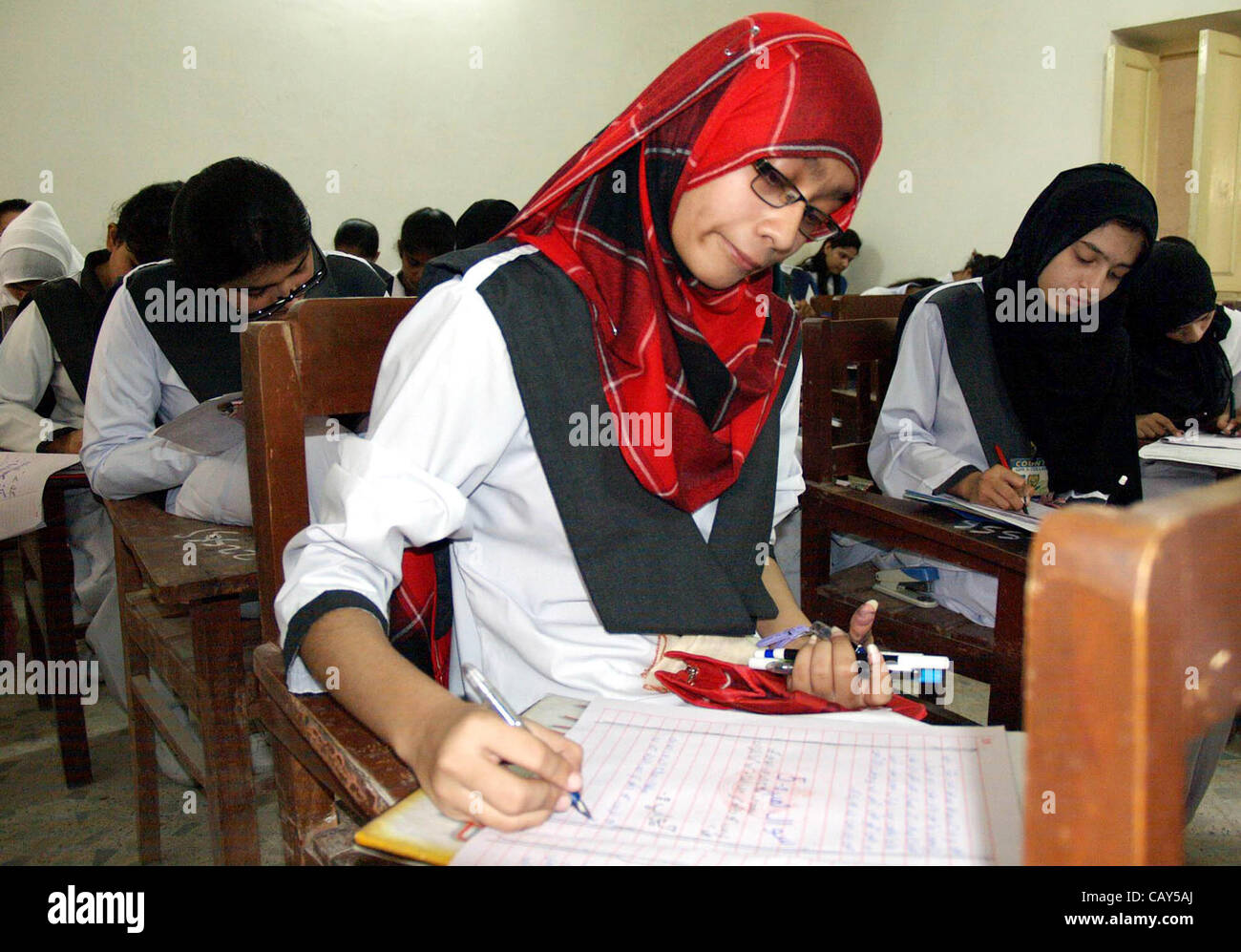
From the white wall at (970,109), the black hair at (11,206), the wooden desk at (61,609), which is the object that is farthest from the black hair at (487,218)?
the white wall at (970,109)

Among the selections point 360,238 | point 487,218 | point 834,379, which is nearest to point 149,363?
point 487,218

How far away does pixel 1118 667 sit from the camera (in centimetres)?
26

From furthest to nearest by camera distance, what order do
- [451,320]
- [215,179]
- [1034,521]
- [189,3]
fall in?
[189,3]
[215,179]
[1034,521]
[451,320]

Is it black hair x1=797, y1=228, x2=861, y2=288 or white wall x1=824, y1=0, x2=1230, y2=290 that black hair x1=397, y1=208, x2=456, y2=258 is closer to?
black hair x1=797, y1=228, x2=861, y2=288

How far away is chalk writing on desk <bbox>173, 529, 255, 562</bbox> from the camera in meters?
1.25

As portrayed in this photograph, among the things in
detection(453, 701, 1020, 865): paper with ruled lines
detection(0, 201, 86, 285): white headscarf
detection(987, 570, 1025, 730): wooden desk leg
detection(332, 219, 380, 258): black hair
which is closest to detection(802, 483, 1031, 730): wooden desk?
detection(987, 570, 1025, 730): wooden desk leg

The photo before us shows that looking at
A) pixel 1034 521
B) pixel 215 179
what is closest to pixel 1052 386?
pixel 1034 521

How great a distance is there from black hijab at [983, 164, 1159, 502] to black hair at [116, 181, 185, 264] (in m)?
1.91

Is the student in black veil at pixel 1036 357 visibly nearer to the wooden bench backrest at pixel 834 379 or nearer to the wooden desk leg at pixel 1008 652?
the wooden bench backrest at pixel 834 379

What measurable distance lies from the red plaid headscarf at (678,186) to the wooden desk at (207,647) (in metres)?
0.57

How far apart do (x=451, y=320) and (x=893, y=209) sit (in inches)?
249

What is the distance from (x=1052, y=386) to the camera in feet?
6.13

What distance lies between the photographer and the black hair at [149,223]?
7.38 feet

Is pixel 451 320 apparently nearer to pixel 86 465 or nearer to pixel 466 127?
pixel 86 465
